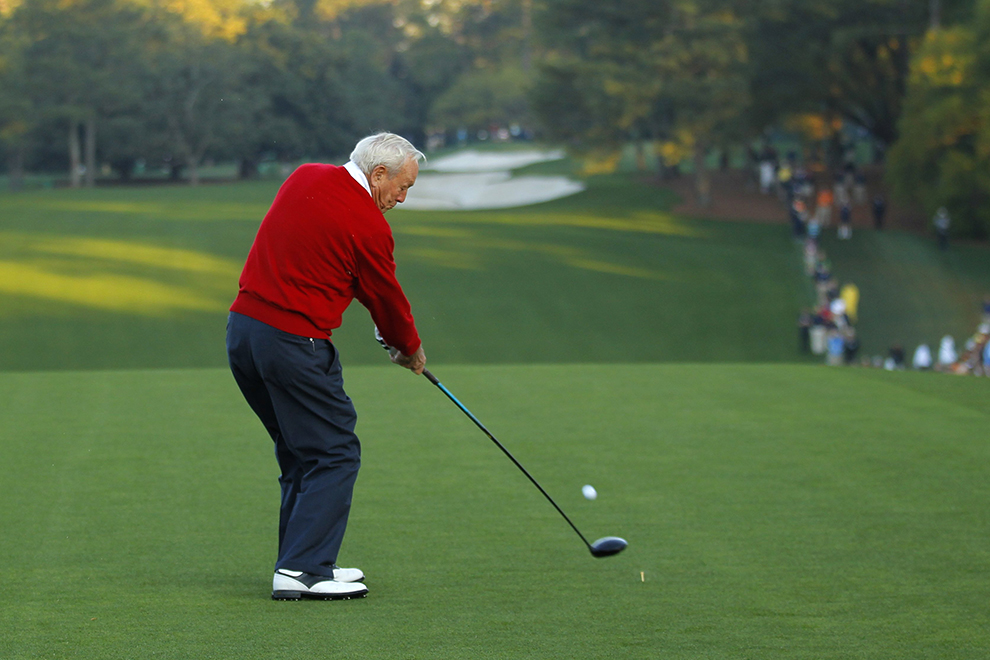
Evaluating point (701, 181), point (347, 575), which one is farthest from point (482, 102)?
point (347, 575)

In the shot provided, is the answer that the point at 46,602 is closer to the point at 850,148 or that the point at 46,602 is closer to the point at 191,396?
the point at 191,396

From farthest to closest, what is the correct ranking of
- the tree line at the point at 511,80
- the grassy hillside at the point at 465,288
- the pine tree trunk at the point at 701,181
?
the pine tree trunk at the point at 701,181, the tree line at the point at 511,80, the grassy hillside at the point at 465,288

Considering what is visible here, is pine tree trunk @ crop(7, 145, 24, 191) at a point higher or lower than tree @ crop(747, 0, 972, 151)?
lower

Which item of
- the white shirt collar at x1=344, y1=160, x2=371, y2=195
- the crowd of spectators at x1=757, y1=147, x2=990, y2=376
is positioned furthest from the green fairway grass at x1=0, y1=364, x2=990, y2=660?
the crowd of spectators at x1=757, y1=147, x2=990, y2=376

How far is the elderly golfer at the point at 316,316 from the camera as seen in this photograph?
4.12 m

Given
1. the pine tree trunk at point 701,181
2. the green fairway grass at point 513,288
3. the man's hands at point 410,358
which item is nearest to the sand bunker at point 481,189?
the green fairway grass at point 513,288

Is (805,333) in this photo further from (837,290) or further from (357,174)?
(357,174)

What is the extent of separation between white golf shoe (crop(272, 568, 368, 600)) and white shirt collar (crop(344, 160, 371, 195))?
54.2 inches

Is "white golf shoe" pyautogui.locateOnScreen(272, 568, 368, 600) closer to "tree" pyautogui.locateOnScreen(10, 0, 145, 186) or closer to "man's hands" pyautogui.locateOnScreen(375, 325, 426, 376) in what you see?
"man's hands" pyautogui.locateOnScreen(375, 325, 426, 376)

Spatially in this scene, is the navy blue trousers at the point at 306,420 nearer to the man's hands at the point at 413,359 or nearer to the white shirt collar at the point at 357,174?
the man's hands at the point at 413,359

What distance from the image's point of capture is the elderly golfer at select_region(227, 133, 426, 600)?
4121mm

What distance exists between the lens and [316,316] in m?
4.17

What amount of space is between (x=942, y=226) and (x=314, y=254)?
32137mm

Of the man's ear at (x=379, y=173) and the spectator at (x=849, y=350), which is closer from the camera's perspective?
the man's ear at (x=379, y=173)
